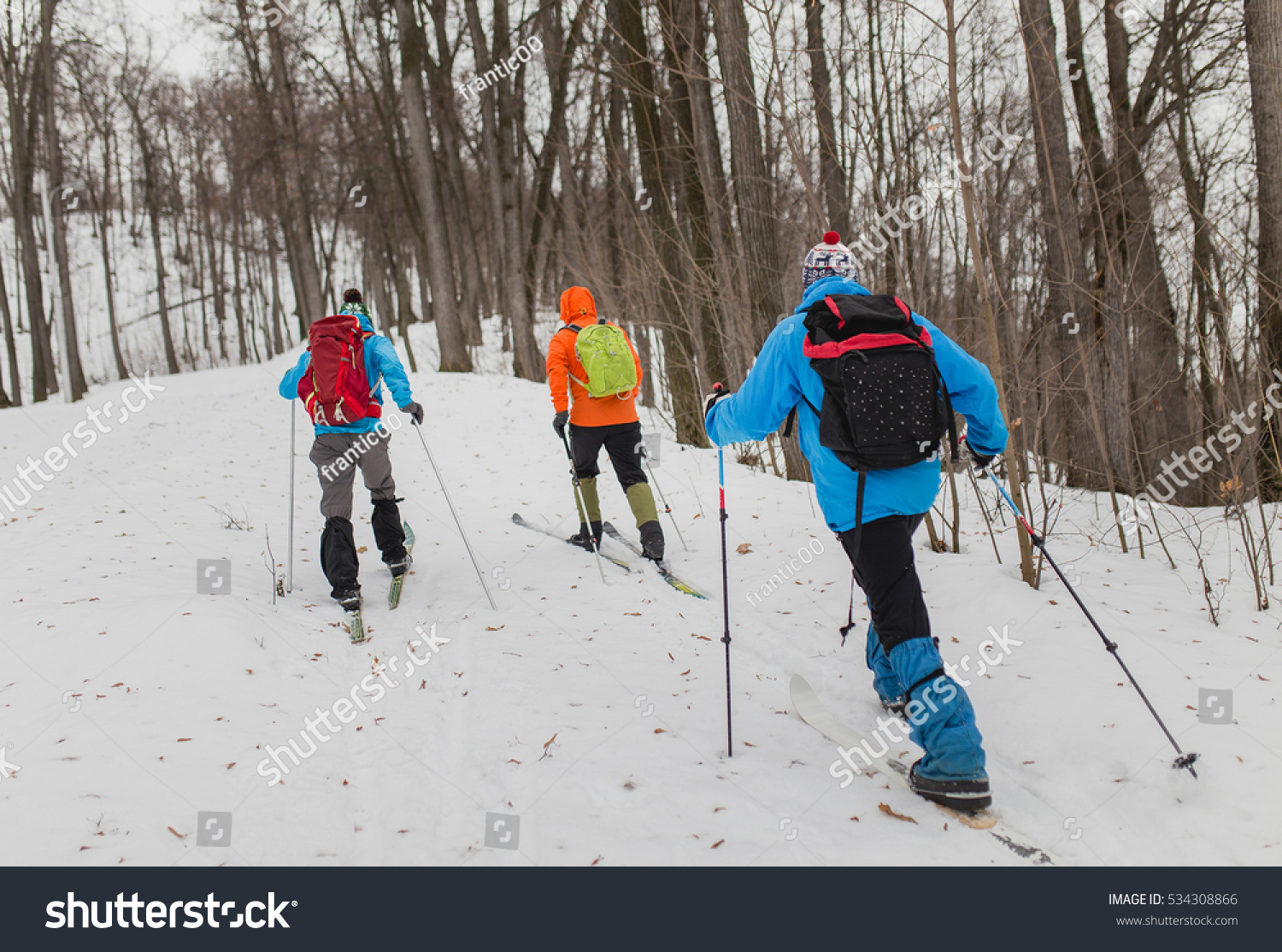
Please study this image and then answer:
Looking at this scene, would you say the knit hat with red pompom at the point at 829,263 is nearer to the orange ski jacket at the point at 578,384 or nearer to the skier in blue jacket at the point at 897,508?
the skier in blue jacket at the point at 897,508

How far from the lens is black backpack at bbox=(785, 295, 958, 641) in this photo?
280 cm

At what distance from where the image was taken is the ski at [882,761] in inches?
101

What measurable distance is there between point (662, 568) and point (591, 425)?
4.20 feet

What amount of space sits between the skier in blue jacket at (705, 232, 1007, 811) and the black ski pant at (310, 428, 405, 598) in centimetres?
298

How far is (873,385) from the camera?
280cm

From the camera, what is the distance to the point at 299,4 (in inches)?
642

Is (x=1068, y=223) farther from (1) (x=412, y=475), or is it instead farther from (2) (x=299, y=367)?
(1) (x=412, y=475)

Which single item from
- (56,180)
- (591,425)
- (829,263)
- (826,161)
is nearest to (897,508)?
(829,263)

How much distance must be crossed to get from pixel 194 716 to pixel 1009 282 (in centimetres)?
822

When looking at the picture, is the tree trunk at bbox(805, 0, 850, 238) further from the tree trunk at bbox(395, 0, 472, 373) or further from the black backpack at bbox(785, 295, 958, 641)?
the tree trunk at bbox(395, 0, 472, 373)

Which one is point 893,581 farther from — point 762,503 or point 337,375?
point 762,503

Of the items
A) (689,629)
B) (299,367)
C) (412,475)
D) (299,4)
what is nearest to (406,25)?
(299,4)

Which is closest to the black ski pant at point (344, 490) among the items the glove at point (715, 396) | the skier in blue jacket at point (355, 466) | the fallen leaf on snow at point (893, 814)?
the skier in blue jacket at point (355, 466)

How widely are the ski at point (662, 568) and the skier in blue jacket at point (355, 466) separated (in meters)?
1.83
